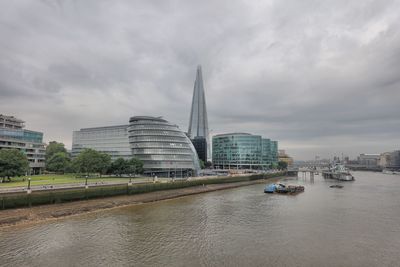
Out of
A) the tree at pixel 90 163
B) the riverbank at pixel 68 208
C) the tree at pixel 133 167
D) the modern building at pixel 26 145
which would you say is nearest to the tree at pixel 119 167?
the tree at pixel 133 167

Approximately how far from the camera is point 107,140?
120 metres

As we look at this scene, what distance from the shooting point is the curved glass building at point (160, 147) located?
106 metres

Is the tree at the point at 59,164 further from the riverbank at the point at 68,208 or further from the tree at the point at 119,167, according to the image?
the riverbank at the point at 68,208

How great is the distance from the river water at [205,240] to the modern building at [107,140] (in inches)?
2831

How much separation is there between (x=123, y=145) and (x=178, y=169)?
2622 cm

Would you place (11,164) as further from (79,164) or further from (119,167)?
(119,167)

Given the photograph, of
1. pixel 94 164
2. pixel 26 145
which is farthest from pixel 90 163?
pixel 26 145

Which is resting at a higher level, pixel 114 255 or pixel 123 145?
pixel 123 145

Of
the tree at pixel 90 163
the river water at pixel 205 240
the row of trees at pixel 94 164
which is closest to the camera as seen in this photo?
the river water at pixel 205 240

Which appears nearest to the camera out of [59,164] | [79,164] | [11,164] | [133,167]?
[11,164]

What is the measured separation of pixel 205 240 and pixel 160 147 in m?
79.7

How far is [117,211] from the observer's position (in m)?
44.5

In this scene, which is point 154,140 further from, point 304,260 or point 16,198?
point 304,260

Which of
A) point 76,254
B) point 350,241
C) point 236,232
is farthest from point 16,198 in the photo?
point 350,241
